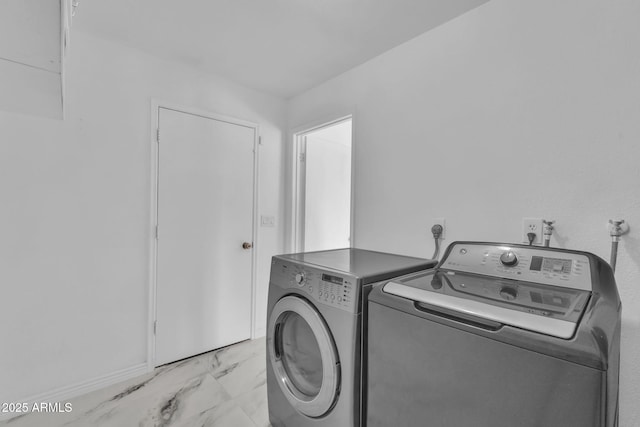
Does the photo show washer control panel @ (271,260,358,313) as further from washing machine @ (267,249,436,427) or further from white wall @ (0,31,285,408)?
white wall @ (0,31,285,408)

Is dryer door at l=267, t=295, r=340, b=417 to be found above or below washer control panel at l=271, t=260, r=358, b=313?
below

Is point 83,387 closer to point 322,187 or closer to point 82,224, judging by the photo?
point 82,224

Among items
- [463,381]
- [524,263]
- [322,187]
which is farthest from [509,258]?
[322,187]

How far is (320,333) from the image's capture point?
1249mm

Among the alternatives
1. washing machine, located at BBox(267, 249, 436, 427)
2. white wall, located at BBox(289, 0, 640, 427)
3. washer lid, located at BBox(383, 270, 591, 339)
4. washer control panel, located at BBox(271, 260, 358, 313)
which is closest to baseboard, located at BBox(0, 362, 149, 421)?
washing machine, located at BBox(267, 249, 436, 427)

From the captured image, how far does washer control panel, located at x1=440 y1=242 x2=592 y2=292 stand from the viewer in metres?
1.03

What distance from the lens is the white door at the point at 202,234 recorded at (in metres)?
2.17

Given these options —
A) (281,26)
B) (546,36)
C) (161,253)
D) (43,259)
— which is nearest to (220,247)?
(161,253)

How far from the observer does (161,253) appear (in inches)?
84.7

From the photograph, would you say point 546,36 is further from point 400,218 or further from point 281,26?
point 281,26

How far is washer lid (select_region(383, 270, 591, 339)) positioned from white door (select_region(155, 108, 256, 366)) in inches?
68.4

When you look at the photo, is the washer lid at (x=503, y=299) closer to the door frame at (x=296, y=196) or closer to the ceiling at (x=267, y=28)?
the ceiling at (x=267, y=28)

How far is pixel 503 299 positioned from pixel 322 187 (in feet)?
7.27

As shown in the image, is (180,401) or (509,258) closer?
(509,258)
